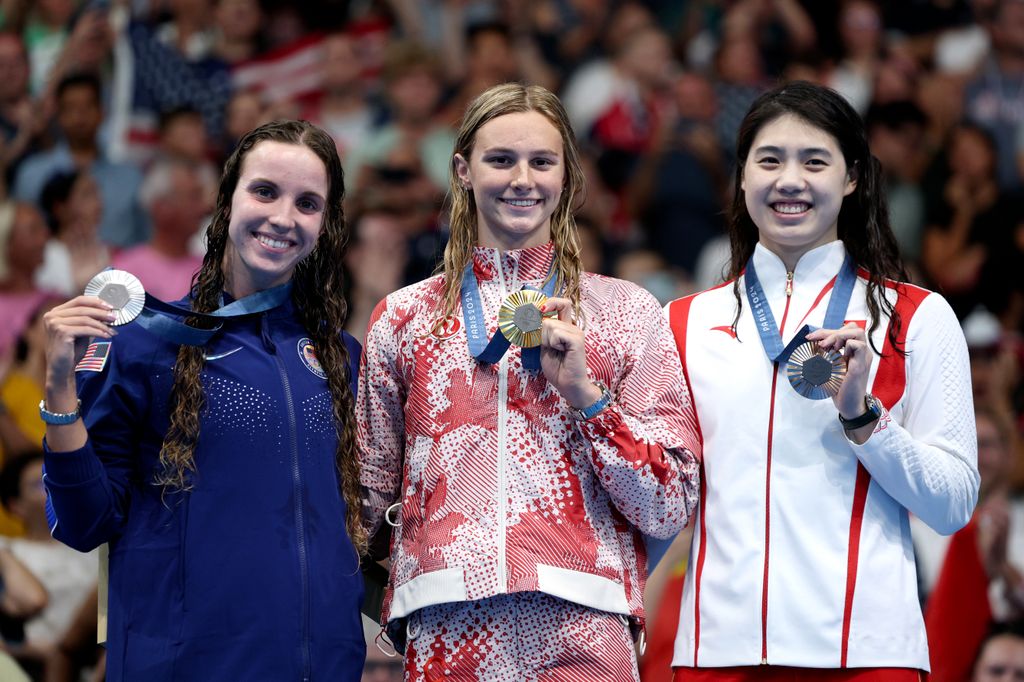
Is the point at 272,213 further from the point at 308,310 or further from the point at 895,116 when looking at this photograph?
the point at 895,116

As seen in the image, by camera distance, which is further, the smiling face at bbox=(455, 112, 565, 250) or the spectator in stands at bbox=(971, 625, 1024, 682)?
the spectator in stands at bbox=(971, 625, 1024, 682)

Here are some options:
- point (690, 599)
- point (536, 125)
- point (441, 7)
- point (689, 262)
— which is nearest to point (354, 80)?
point (441, 7)

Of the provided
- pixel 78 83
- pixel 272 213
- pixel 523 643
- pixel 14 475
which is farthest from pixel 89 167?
pixel 523 643

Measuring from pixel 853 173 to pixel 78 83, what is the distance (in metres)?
5.16

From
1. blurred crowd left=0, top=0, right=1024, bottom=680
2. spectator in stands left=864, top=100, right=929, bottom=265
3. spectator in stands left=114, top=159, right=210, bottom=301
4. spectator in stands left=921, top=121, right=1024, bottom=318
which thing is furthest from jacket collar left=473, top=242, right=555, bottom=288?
spectator in stands left=864, top=100, right=929, bottom=265

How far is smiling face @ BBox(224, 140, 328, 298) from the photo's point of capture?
9.62 feet

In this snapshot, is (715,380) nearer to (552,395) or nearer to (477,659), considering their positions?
(552,395)

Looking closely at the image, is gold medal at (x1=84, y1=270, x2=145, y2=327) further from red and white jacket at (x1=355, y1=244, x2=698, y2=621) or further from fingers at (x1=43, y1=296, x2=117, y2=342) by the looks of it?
red and white jacket at (x1=355, y1=244, x2=698, y2=621)

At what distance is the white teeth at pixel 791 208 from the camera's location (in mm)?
3084

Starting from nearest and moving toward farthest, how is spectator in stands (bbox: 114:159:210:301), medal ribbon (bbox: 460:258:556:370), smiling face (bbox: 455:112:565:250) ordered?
medal ribbon (bbox: 460:258:556:370) < smiling face (bbox: 455:112:565:250) < spectator in stands (bbox: 114:159:210:301)

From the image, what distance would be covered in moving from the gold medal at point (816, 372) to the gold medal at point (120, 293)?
1.38 metres

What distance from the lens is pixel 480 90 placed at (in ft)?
24.4

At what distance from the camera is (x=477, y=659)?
277 cm

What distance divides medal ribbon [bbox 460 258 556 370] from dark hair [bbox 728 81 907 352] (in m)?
0.53
